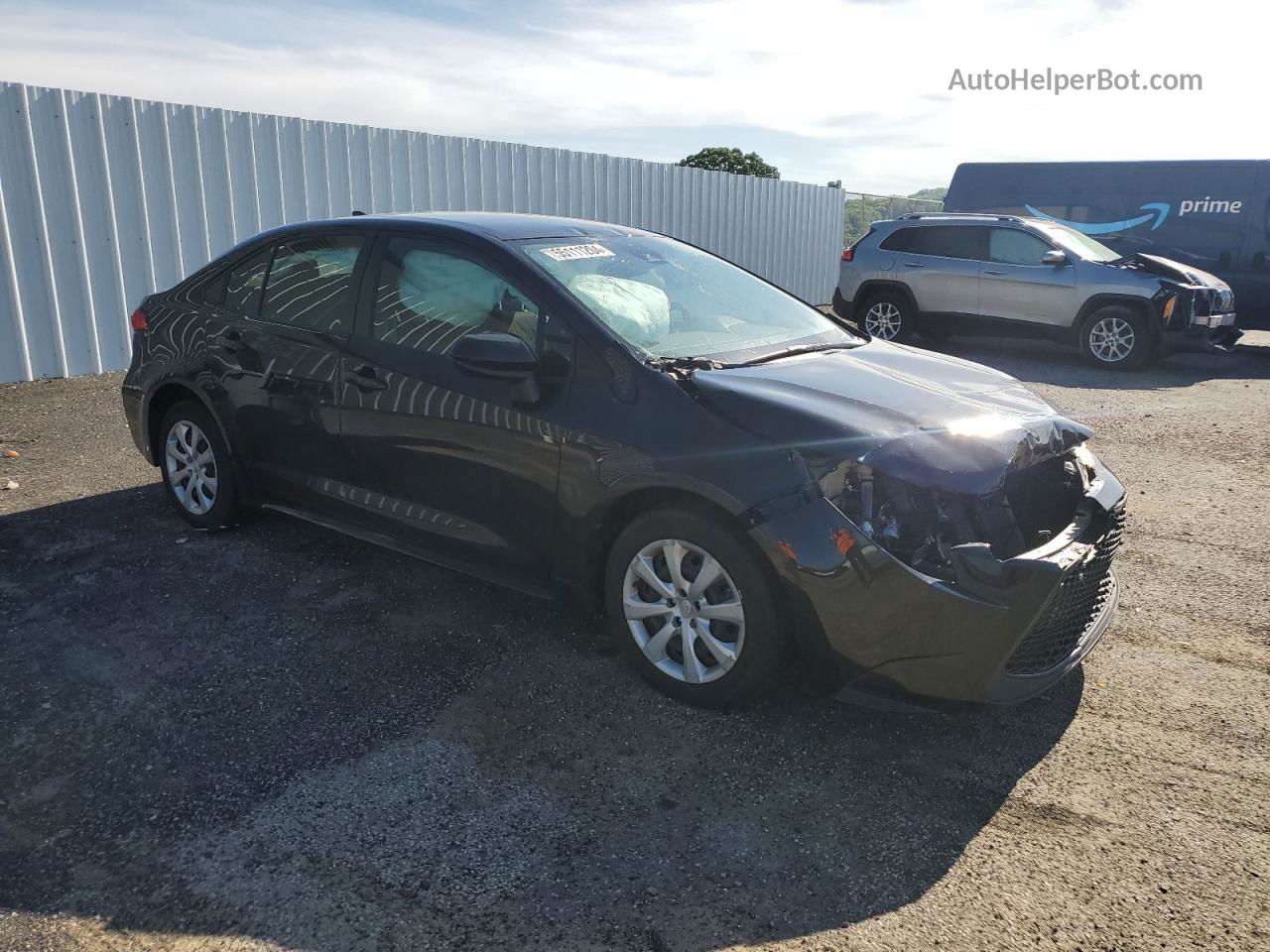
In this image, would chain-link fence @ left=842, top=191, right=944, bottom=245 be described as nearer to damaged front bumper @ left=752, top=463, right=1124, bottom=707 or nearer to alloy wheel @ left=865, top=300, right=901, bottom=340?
alloy wheel @ left=865, top=300, right=901, bottom=340

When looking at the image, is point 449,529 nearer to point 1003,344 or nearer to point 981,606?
point 981,606

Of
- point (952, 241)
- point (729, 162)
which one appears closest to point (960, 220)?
point (952, 241)

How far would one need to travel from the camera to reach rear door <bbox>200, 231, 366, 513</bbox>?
4.33 metres

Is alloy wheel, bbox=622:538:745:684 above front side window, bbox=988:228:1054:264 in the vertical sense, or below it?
below

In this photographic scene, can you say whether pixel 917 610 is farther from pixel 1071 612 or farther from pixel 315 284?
pixel 315 284

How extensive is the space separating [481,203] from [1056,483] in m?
10.7

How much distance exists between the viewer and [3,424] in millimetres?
7461

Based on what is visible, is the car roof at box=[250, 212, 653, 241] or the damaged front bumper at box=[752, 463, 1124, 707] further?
the car roof at box=[250, 212, 653, 241]

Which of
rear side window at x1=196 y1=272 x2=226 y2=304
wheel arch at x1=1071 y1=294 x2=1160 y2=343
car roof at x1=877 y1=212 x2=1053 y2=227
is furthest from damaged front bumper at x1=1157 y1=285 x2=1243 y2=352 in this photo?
rear side window at x1=196 y1=272 x2=226 y2=304

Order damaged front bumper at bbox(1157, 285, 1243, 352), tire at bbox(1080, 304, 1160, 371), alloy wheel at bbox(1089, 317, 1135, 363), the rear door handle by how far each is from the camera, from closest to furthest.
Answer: the rear door handle
damaged front bumper at bbox(1157, 285, 1243, 352)
tire at bbox(1080, 304, 1160, 371)
alloy wheel at bbox(1089, 317, 1135, 363)

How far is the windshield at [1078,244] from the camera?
1157cm

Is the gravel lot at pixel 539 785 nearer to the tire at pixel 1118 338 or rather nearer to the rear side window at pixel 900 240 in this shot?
the tire at pixel 1118 338

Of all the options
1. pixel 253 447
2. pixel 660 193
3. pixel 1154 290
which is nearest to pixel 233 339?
pixel 253 447

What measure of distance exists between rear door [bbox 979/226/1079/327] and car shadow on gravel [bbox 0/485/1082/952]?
30.0 ft
